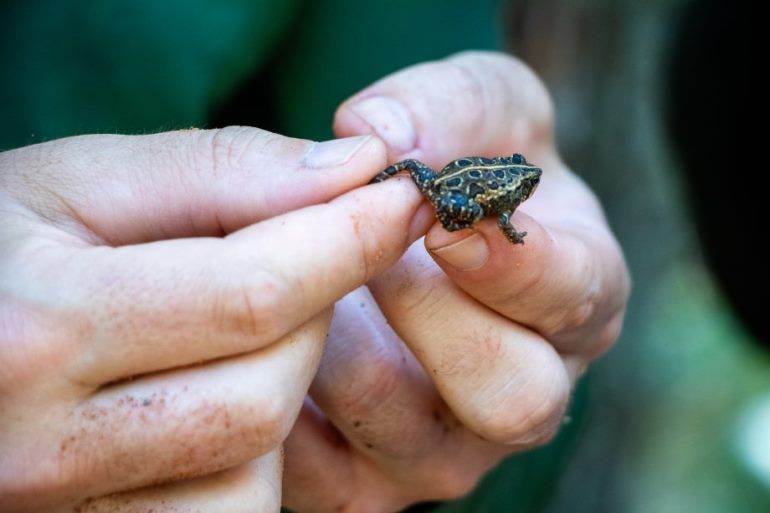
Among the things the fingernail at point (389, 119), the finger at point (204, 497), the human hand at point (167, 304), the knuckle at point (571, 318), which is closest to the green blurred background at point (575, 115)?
the fingernail at point (389, 119)

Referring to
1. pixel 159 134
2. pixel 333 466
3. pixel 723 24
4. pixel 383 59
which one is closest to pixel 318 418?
pixel 333 466

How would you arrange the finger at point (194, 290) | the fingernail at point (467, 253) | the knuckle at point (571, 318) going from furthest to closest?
the knuckle at point (571, 318), the fingernail at point (467, 253), the finger at point (194, 290)

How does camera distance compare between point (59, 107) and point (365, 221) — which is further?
point (59, 107)

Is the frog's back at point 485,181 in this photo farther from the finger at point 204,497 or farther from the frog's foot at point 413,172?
the finger at point 204,497

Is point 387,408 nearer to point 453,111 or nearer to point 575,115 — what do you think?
point 453,111

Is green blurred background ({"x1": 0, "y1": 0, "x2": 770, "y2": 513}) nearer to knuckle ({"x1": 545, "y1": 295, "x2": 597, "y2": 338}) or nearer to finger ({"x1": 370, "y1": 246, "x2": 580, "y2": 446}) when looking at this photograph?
finger ({"x1": 370, "y1": 246, "x2": 580, "y2": 446})

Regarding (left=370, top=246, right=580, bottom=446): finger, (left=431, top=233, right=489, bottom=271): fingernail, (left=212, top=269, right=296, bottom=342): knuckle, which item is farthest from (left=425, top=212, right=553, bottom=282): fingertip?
(left=212, top=269, right=296, bottom=342): knuckle

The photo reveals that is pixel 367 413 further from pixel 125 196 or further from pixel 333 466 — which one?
pixel 125 196
